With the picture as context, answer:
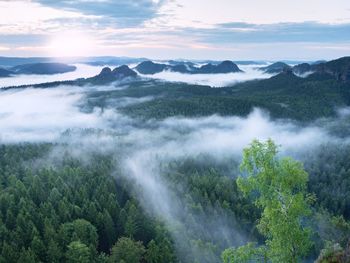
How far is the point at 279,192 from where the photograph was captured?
33.6 meters

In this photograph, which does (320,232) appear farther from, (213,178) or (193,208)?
(213,178)

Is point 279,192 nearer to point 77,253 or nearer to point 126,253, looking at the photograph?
point 126,253

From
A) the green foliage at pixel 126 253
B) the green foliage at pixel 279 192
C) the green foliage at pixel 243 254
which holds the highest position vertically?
the green foliage at pixel 279 192

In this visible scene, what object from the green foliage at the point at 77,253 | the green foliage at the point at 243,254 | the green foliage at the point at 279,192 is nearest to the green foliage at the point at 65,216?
the green foliage at the point at 77,253

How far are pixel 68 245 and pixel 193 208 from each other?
4467 centimetres

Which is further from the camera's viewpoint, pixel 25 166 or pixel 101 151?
pixel 101 151

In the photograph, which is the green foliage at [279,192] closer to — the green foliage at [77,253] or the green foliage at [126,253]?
the green foliage at [126,253]

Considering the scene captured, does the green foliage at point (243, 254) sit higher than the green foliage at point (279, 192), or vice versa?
the green foliage at point (279, 192)

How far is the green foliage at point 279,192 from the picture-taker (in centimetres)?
3297

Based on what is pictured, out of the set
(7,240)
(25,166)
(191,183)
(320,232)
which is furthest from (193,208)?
(25,166)

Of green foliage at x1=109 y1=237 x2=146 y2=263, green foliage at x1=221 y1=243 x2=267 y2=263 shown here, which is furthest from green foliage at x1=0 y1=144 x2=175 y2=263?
green foliage at x1=221 y1=243 x2=267 y2=263

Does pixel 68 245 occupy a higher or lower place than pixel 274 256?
lower

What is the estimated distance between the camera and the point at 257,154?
33156mm

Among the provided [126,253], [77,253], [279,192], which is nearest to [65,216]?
[77,253]
